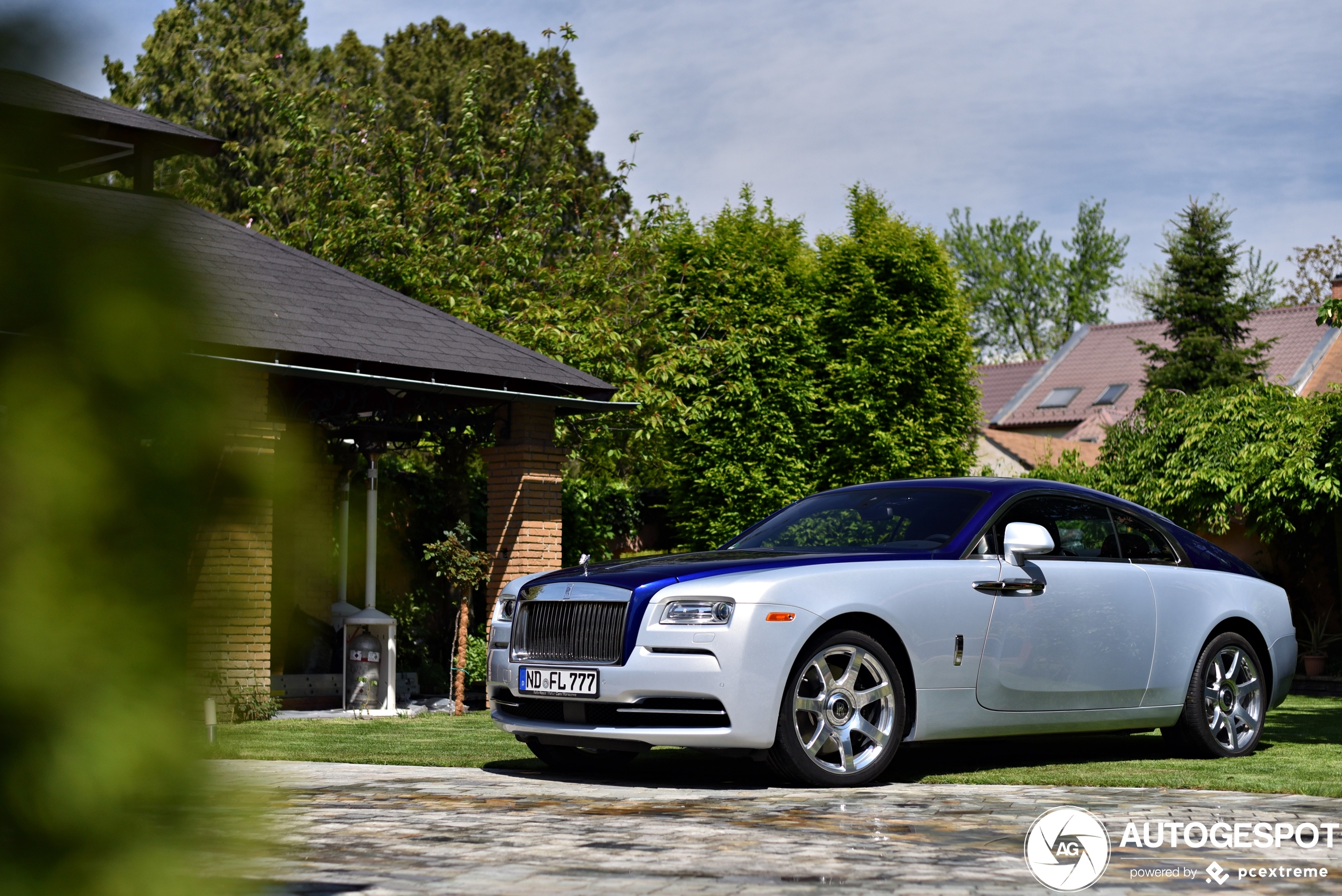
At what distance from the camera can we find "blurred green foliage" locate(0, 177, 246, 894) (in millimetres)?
996

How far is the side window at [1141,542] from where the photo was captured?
7902 mm

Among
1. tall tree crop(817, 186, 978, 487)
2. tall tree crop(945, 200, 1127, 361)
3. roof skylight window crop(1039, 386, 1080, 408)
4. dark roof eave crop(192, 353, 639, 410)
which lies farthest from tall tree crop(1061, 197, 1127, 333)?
dark roof eave crop(192, 353, 639, 410)

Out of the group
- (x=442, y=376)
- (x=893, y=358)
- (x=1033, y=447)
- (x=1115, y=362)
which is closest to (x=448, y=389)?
(x=442, y=376)

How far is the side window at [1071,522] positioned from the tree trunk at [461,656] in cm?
677

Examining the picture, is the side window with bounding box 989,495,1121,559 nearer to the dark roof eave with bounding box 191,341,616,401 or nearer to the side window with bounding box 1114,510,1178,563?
the side window with bounding box 1114,510,1178,563

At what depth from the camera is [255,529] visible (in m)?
1.09

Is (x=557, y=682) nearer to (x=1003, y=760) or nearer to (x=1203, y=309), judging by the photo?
(x=1003, y=760)

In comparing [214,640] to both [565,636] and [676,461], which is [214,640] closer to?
[565,636]

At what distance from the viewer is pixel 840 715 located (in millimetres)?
6348

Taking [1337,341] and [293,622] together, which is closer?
[293,622]

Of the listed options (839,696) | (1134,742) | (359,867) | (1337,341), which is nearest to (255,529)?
(359,867)

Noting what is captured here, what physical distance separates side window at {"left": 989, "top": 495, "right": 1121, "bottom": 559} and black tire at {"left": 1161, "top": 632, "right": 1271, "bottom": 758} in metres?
0.93

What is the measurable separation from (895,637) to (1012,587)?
2.74 feet

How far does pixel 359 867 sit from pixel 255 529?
10.4 feet
